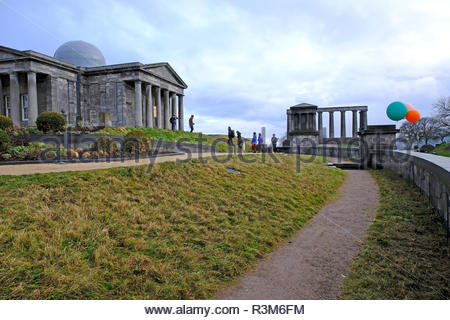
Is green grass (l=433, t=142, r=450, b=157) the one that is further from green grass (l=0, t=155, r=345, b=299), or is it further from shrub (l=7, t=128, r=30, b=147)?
shrub (l=7, t=128, r=30, b=147)

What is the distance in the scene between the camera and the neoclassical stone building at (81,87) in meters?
28.7

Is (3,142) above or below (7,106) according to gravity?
below

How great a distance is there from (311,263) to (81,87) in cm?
3737

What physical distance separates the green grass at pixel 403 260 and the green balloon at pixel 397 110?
13050 mm

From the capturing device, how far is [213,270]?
4.52 metres

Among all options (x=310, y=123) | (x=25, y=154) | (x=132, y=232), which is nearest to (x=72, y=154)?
(x=25, y=154)

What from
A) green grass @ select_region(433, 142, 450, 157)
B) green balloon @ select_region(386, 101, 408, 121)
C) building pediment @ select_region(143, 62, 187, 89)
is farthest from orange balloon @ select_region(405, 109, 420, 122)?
building pediment @ select_region(143, 62, 187, 89)

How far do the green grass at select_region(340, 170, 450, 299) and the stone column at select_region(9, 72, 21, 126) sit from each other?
34.8 m

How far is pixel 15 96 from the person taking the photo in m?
29.0

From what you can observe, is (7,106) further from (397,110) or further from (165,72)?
(397,110)

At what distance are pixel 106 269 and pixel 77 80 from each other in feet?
119

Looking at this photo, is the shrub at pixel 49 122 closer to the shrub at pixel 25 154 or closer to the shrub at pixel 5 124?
the shrub at pixel 5 124

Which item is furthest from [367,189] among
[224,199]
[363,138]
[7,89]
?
[7,89]

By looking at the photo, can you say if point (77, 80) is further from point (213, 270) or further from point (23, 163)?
point (213, 270)
